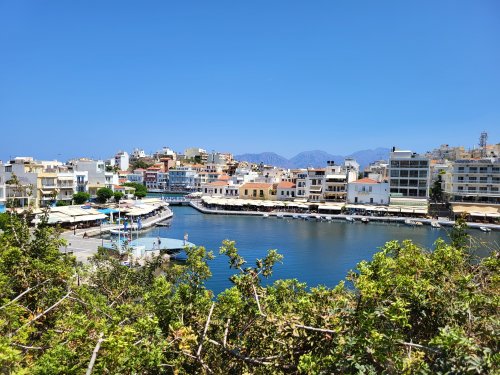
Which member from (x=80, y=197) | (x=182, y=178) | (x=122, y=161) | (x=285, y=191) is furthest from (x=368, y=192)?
(x=122, y=161)

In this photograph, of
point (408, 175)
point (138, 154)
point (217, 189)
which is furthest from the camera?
point (138, 154)

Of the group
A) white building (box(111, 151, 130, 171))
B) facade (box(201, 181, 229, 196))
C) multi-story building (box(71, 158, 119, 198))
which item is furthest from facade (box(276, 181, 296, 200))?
white building (box(111, 151, 130, 171))

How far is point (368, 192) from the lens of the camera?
55.6 m

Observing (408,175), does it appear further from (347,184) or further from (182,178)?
(182,178)

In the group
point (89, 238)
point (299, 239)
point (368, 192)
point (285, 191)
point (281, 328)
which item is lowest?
point (299, 239)

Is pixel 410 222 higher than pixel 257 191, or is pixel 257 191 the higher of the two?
pixel 257 191

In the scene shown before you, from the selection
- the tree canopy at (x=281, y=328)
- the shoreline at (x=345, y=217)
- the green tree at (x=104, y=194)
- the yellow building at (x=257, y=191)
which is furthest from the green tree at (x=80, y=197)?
the tree canopy at (x=281, y=328)

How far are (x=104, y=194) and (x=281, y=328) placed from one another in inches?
1986

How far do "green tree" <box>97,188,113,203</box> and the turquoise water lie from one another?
30.3 feet

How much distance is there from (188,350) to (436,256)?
16.3 feet

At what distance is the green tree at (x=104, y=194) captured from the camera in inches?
2025

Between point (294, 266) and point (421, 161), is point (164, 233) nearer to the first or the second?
point (294, 266)

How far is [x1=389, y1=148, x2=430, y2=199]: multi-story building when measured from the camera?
53344 millimetres

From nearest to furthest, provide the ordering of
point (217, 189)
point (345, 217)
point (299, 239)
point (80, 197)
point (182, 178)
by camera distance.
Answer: point (299, 239)
point (80, 197)
point (345, 217)
point (217, 189)
point (182, 178)
